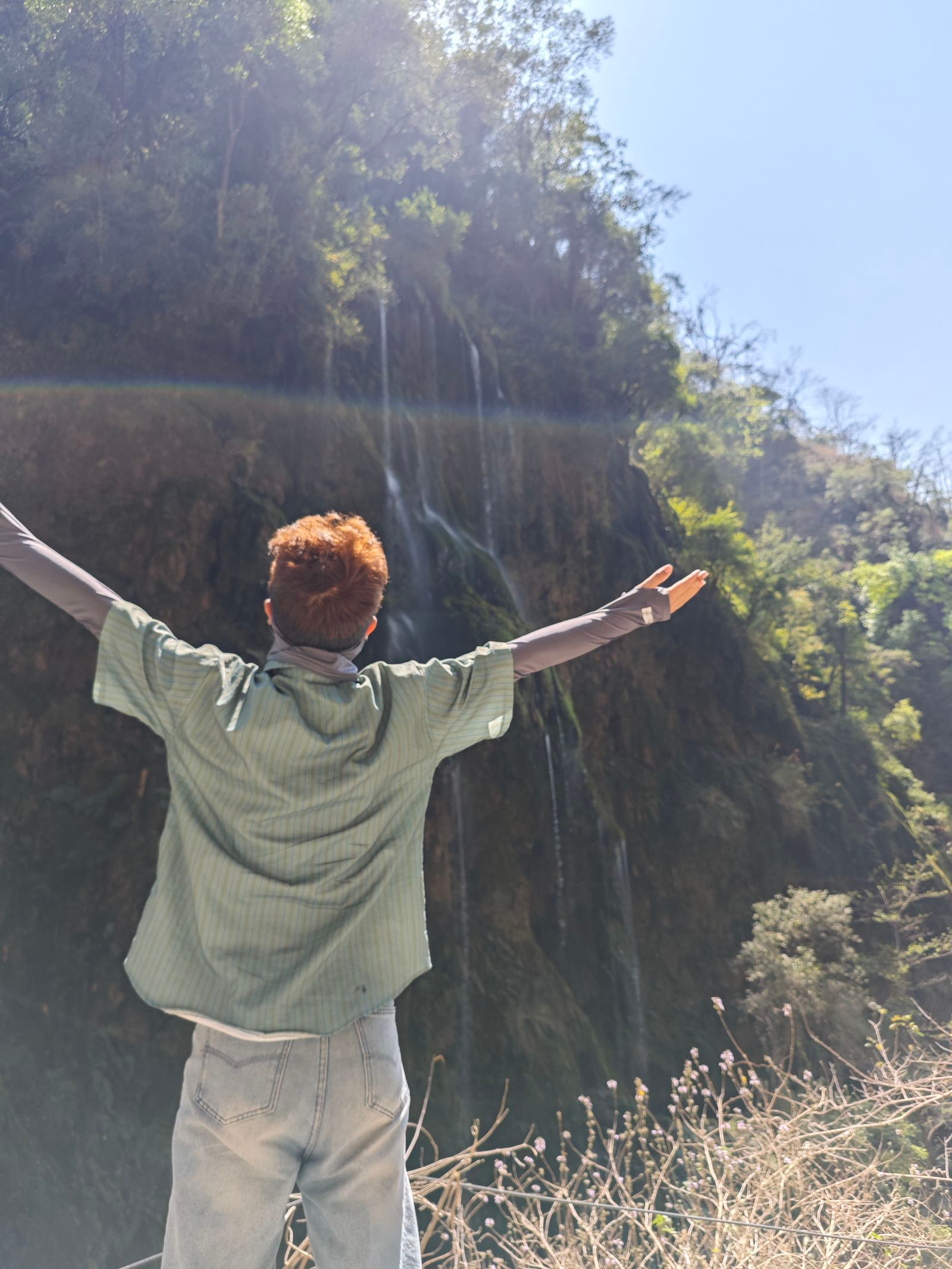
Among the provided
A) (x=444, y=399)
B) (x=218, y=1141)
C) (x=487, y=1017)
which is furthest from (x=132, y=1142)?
(x=444, y=399)

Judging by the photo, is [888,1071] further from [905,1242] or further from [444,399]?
[444,399]

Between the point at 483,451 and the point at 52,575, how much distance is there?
1905 cm

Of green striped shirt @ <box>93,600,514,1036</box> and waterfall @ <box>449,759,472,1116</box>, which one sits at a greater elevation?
green striped shirt @ <box>93,600,514,1036</box>

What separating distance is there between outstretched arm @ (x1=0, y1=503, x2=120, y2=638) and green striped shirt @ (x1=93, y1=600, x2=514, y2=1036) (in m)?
0.04

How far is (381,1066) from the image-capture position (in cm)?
163

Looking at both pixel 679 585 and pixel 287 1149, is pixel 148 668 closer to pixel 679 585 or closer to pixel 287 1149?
pixel 287 1149

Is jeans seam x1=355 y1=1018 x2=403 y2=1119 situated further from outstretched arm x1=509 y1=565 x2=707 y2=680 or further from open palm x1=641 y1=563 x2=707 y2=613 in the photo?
open palm x1=641 y1=563 x2=707 y2=613

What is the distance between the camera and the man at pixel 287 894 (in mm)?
1538

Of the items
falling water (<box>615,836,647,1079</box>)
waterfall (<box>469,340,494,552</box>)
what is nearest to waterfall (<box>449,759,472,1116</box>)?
falling water (<box>615,836,647,1079</box>)

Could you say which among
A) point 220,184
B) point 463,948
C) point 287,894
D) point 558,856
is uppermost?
point 220,184

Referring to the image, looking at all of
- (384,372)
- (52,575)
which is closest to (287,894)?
(52,575)

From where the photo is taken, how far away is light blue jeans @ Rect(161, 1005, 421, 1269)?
1.52 m

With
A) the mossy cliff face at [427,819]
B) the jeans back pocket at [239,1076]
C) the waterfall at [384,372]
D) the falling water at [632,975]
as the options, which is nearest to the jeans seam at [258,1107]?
the jeans back pocket at [239,1076]

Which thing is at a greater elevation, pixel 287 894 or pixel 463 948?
pixel 287 894
